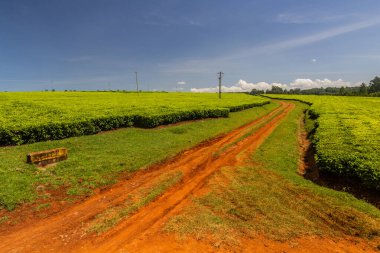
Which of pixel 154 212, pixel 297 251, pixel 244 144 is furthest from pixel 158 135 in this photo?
pixel 297 251

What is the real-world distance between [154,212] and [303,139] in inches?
694

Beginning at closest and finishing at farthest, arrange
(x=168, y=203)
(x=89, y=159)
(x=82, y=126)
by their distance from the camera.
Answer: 1. (x=168, y=203)
2. (x=89, y=159)
3. (x=82, y=126)

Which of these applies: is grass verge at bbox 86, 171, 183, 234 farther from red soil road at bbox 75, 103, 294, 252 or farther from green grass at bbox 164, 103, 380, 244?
green grass at bbox 164, 103, 380, 244

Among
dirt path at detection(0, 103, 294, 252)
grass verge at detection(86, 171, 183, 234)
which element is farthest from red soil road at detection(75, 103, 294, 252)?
grass verge at detection(86, 171, 183, 234)

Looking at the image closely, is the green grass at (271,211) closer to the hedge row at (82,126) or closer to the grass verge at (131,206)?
the grass verge at (131,206)

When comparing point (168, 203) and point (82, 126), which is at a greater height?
point (82, 126)

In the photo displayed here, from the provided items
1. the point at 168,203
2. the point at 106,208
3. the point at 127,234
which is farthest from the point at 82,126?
the point at 127,234

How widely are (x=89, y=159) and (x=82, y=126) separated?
219 inches

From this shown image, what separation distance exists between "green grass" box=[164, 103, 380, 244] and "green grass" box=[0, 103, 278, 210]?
4.76m

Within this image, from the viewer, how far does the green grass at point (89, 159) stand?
34.8 ft

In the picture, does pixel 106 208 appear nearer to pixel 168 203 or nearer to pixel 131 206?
pixel 131 206

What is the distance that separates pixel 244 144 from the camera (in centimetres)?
1942

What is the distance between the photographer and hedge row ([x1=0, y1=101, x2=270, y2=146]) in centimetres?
1573

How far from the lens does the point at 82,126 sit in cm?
1880
